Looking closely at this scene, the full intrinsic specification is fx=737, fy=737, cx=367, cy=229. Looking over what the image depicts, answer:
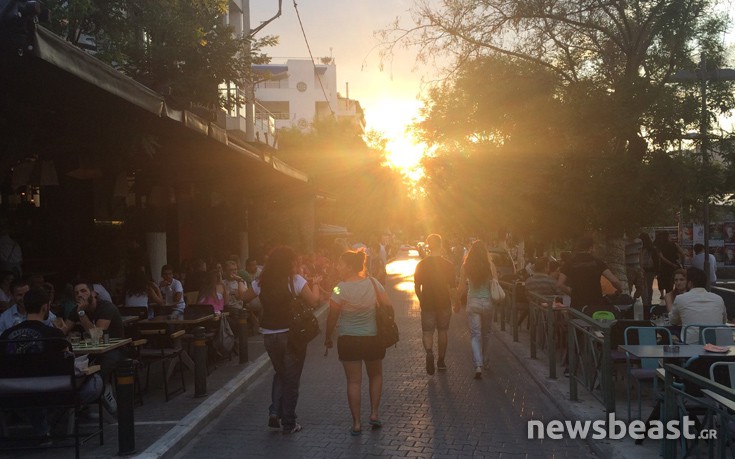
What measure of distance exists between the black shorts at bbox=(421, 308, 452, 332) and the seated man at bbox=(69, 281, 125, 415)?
159 inches

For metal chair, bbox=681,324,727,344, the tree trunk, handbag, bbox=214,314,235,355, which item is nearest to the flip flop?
metal chair, bbox=681,324,727,344

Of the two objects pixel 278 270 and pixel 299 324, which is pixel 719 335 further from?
pixel 278 270

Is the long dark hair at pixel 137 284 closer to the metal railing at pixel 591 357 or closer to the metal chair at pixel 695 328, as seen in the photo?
the metal railing at pixel 591 357

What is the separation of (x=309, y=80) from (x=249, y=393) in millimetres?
70340

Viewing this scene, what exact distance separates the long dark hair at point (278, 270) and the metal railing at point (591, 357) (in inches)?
117

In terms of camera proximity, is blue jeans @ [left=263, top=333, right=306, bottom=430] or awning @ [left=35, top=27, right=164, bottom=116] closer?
awning @ [left=35, top=27, right=164, bottom=116]

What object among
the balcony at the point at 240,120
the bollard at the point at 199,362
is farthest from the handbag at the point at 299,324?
the balcony at the point at 240,120

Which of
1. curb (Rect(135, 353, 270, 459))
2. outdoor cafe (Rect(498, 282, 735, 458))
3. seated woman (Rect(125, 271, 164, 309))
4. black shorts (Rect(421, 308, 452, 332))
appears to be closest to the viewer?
outdoor cafe (Rect(498, 282, 735, 458))

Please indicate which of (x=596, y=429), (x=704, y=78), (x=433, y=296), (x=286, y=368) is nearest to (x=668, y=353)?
(x=596, y=429)

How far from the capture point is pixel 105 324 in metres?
7.88

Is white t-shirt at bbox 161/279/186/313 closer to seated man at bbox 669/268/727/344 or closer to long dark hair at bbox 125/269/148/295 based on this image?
long dark hair at bbox 125/269/148/295

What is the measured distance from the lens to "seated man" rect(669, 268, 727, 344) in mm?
7645

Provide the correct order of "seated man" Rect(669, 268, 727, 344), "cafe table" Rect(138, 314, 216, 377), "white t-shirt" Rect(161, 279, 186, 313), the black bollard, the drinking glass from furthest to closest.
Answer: "white t-shirt" Rect(161, 279, 186, 313)
the black bollard
"cafe table" Rect(138, 314, 216, 377)
"seated man" Rect(669, 268, 727, 344)
the drinking glass

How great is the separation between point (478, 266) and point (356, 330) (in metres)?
3.59
